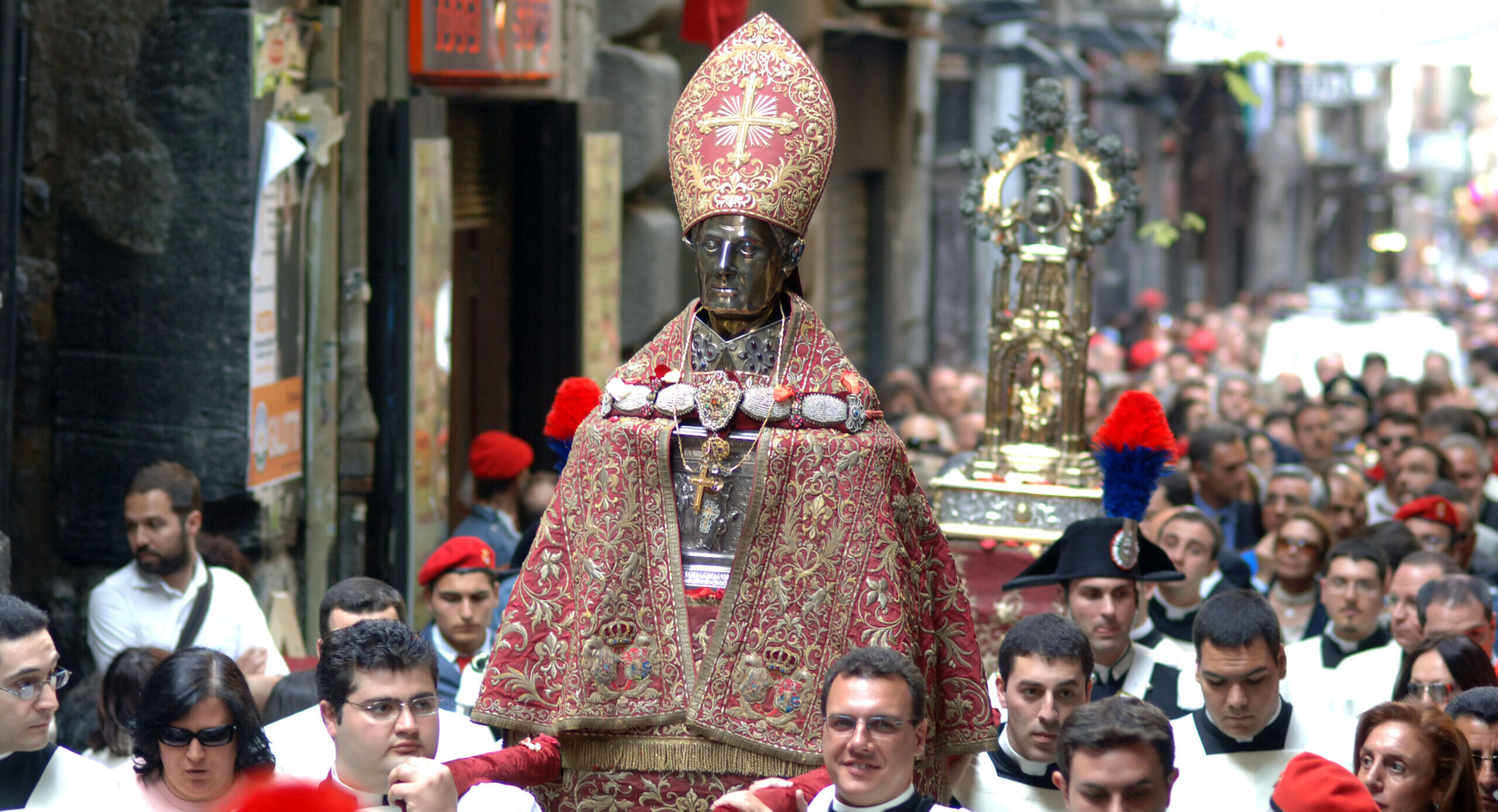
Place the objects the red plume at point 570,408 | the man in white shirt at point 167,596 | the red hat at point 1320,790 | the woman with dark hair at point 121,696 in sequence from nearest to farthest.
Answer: the red hat at point 1320,790, the woman with dark hair at point 121,696, the red plume at point 570,408, the man in white shirt at point 167,596

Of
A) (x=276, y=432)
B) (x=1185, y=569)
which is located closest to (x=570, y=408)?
(x=276, y=432)

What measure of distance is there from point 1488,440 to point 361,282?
24.1 feet

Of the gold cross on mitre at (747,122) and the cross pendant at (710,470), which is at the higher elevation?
the gold cross on mitre at (747,122)

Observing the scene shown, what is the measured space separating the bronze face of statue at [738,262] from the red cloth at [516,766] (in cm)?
110

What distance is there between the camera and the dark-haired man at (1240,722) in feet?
18.3

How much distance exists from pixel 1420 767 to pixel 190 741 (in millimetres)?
2893

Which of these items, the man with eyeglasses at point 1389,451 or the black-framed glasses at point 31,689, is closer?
the black-framed glasses at point 31,689

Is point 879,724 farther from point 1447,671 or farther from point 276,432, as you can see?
point 276,432

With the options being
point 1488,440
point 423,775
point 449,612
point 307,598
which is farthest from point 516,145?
point 423,775

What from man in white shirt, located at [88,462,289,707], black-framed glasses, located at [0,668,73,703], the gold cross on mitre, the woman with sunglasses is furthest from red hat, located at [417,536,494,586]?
the woman with sunglasses

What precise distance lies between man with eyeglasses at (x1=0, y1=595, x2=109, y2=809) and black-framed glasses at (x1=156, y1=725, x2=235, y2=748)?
10.0 inches

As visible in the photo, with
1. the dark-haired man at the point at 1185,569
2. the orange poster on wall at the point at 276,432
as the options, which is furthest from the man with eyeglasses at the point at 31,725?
the dark-haired man at the point at 1185,569

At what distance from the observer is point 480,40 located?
32.7 ft

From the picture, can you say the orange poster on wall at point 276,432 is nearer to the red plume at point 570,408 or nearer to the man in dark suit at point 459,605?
the man in dark suit at point 459,605
